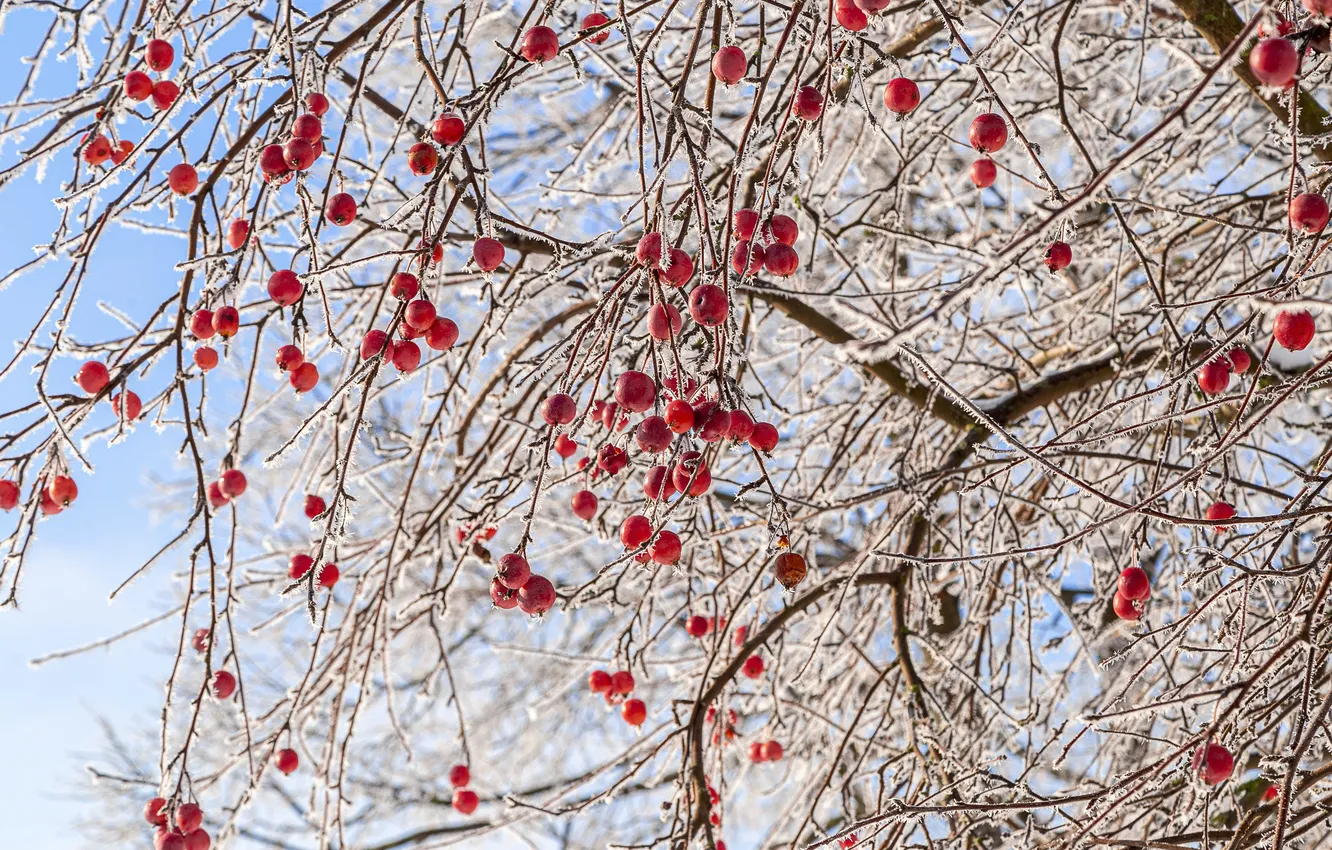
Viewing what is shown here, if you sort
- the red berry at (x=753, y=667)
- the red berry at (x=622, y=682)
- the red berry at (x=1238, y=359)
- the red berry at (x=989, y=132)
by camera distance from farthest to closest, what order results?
1. the red berry at (x=753, y=667)
2. the red berry at (x=622, y=682)
3. the red berry at (x=1238, y=359)
4. the red berry at (x=989, y=132)

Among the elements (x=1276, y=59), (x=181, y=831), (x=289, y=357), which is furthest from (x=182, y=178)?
(x=1276, y=59)

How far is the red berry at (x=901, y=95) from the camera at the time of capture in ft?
5.63

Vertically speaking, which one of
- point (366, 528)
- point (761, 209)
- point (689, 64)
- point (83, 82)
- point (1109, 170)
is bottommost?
point (1109, 170)

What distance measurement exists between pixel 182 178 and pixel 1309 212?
1.85 meters

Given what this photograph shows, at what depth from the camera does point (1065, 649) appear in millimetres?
4336

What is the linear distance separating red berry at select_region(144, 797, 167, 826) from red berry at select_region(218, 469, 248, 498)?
2.03 feet

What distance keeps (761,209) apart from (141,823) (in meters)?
7.49

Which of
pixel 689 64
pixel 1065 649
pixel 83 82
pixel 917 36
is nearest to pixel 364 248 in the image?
pixel 83 82

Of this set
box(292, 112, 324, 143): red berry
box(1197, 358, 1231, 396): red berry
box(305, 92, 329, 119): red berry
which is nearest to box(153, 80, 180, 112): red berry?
box(305, 92, 329, 119): red berry

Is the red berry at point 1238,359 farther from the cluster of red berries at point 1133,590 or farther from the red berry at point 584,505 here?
the red berry at point 584,505

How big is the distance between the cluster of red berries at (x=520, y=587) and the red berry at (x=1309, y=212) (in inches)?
47.5

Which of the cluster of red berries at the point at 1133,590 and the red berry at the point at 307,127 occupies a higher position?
the red berry at the point at 307,127

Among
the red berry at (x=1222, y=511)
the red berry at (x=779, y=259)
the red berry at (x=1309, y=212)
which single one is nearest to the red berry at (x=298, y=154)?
the red berry at (x=779, y=259)

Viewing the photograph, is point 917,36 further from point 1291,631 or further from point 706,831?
point 706,831
